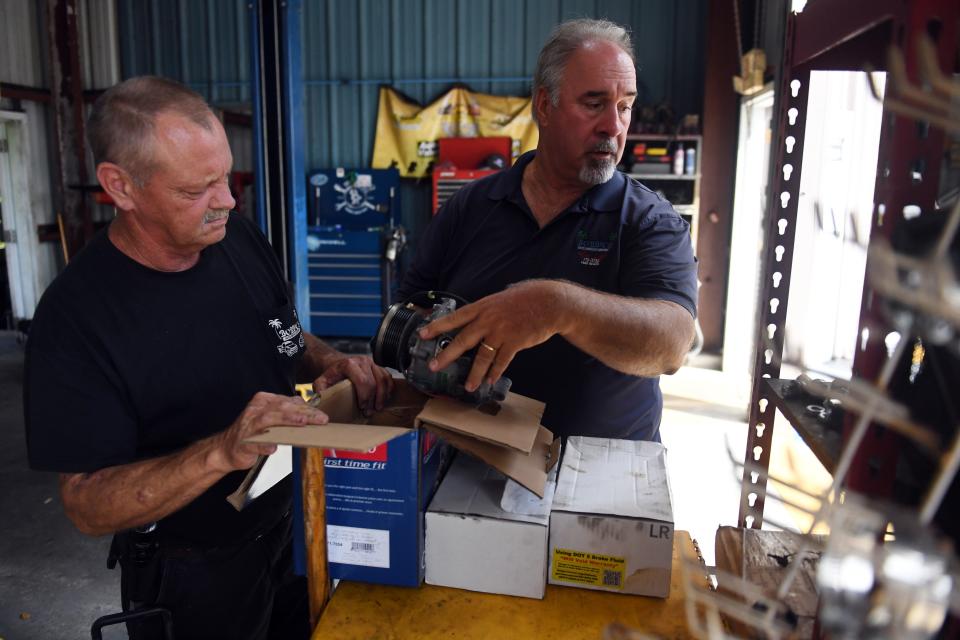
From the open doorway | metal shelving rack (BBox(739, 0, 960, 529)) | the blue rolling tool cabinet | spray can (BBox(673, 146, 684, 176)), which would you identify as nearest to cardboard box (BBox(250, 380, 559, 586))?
metal shelving rack (BBox(739, 0, 960, 529))

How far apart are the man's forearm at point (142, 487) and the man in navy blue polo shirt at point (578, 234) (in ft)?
2.65

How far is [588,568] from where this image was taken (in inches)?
48.8

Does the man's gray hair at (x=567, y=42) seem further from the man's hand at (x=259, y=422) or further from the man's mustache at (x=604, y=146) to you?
the man's hand at (x=259, y=422)

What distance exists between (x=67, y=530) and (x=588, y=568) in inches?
126

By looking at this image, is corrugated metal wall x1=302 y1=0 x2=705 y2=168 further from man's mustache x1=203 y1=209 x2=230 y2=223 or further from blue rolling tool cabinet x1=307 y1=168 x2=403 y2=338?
man's mustache x1=203 y1=209 x2=230 y2=223

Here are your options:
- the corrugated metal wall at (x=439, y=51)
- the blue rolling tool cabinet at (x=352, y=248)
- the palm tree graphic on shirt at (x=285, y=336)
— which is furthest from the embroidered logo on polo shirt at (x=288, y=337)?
the corrugated metal wall at (x=439, y=51)

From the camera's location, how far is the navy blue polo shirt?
1.80 meters

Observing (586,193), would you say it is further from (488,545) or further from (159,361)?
(159,361)

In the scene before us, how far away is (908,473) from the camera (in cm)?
69

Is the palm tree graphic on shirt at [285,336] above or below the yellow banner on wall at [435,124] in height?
below

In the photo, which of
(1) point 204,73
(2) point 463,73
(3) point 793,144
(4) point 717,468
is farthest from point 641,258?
(1) point 204,73

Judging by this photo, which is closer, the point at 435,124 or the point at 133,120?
the point at 133,120

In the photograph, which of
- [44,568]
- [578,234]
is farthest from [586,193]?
[44,568]

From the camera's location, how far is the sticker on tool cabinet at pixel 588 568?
123 cm
